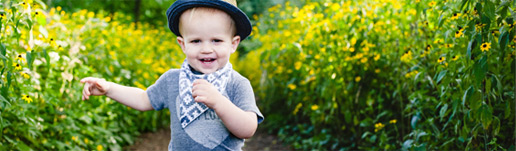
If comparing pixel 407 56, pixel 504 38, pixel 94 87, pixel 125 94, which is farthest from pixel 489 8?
pixel 94 87

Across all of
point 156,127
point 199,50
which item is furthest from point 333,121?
point 199,50

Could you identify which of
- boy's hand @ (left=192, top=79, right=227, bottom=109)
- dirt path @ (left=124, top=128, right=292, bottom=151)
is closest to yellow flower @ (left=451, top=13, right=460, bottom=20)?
boy's hand @ (left=192, top=79, right=227, bottom=109)

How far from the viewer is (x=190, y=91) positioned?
184 centimetres

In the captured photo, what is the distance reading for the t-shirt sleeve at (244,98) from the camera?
72.3 inches

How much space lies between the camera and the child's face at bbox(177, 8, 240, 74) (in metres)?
1.79

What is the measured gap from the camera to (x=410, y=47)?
3.39 meters

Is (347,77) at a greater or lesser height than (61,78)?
lesser

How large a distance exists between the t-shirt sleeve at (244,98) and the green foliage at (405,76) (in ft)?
3.59

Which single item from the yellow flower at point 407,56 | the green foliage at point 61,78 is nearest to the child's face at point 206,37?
the green foliage at point 61,78

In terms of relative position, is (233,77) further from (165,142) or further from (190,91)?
(165,142)

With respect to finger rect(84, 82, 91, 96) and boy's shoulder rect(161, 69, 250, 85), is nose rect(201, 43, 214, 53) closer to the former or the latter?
boy's shoulder rect(161, 69, 250, 85)

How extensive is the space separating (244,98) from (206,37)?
26cm

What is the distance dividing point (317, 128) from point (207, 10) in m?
2.99

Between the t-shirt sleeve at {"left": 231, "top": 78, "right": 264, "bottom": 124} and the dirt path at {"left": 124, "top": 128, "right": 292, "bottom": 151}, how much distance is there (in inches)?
116
